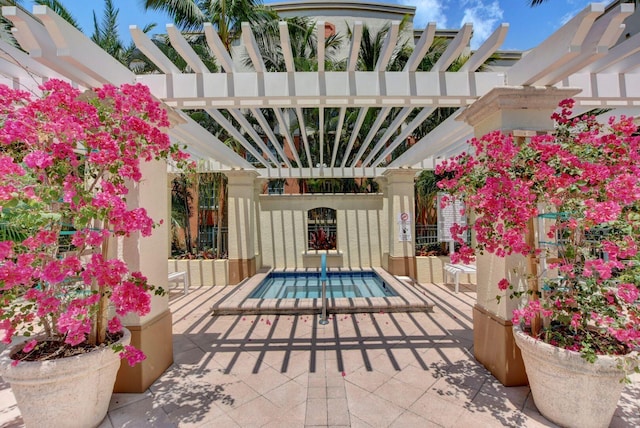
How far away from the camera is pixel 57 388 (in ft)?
7.55

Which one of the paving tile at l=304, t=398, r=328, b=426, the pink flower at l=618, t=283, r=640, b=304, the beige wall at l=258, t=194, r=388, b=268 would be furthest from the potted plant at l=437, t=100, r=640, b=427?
the beige wall at l=258, t=194, r=388, b=268

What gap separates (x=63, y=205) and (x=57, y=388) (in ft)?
5.03

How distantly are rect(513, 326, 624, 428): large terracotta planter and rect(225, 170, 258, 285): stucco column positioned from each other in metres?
7.42

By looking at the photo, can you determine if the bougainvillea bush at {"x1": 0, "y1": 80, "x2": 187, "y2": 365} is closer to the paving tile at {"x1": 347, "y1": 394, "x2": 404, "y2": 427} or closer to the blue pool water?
the paving tile at {"x1": 347, "y1": 394, "x2": 404, "y2": 427}

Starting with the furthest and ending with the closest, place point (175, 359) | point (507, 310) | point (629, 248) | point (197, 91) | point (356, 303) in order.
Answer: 1. point (356, 303)
2. point (175, 359)
3. point (197, 91)
4. point (507, 310)
5. point (629, 248)

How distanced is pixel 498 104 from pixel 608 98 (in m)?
1.66

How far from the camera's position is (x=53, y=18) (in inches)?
90.7

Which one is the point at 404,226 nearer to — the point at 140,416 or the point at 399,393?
the point at 399,393

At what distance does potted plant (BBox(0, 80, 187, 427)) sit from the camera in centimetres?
212

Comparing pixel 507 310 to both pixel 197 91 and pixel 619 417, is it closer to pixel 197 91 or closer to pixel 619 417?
pixel 619 417

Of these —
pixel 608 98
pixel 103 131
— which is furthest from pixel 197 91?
pixel 608 98

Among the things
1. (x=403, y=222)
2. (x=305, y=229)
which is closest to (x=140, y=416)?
(x=403, y=222)

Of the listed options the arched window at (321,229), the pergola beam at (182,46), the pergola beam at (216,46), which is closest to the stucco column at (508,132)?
the pergola beam at (216,46)

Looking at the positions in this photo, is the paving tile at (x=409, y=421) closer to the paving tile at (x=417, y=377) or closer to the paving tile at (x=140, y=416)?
the paving tile at (x=417, y=377)
